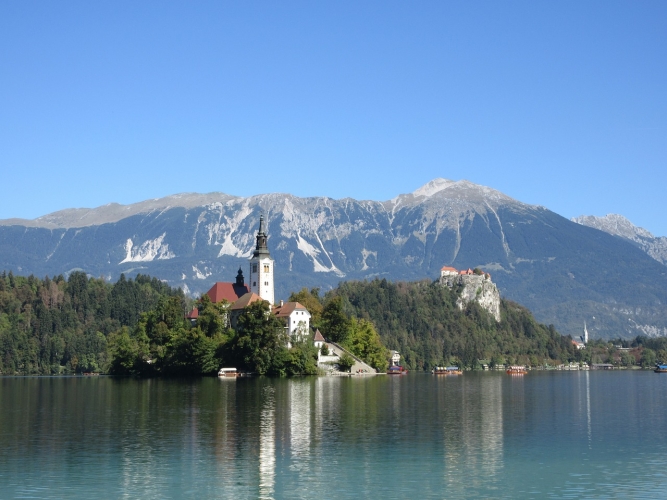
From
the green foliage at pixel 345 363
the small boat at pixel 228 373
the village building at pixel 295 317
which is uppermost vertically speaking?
the village building at pixel 295 317

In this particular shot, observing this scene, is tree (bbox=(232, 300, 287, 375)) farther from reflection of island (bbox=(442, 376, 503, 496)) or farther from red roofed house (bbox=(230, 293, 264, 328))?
reflection of island (bbox=(442, 376, 503, 496))

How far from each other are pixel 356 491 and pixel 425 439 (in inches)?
667

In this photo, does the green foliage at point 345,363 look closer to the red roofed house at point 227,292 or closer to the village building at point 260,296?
the village building at point 260,296

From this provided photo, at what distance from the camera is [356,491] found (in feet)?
140

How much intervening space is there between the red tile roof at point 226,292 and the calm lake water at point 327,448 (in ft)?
244

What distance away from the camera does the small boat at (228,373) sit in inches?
5305

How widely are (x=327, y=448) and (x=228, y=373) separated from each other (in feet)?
270

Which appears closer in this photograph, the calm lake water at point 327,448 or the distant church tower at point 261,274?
the calm lake water at point 327,448

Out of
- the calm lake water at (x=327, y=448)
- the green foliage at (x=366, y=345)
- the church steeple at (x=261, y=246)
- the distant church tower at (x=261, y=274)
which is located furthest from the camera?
the church steeple at (x=261, y=246)

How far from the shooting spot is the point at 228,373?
13588 centimetres

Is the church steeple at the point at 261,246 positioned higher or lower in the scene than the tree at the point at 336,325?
higher

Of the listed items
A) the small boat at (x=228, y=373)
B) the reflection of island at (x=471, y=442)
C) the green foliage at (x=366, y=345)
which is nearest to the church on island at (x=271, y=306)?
the green foliage at (x=366, y=345)

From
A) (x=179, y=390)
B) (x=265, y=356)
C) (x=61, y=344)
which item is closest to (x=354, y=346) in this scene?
(x=265, y=356)

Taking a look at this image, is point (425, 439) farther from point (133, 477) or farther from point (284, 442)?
point (133, 477)
